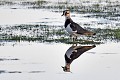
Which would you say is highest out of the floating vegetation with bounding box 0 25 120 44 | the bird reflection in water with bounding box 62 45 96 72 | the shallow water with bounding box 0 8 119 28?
the bird reflection in water with bounding box 62 45 96 72

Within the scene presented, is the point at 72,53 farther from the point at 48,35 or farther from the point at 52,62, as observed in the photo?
the point at 48,35

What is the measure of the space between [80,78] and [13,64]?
6.54 feet

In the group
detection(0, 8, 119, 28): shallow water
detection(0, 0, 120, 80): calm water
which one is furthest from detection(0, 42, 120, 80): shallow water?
detection(0, 8, 119, 28): shallow water

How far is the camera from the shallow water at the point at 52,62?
10.2 m

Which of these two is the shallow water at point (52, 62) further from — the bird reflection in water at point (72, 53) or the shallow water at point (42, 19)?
the shallow water at point (42, 19)

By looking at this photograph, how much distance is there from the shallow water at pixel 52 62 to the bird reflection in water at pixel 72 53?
4.0 inches

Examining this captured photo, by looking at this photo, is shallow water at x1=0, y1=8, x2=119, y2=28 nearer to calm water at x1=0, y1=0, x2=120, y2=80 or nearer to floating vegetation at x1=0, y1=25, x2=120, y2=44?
floating vegetation at x1=0, y1=25, x2=120, y2=44

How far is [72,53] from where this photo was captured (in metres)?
12.8

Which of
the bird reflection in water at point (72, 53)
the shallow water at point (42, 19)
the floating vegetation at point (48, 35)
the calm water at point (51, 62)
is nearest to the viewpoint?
the calm water at point (51, 62)

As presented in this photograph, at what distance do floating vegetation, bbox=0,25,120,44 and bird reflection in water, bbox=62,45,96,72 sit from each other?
90cm

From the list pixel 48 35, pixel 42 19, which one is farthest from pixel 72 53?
pixel 42 19

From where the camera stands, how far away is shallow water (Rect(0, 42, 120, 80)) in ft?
33.4

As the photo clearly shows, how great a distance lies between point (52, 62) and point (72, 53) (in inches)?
47.7

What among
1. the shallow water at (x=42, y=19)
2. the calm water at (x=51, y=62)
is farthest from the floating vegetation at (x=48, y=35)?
the shallow water at (x=42, y=19)
